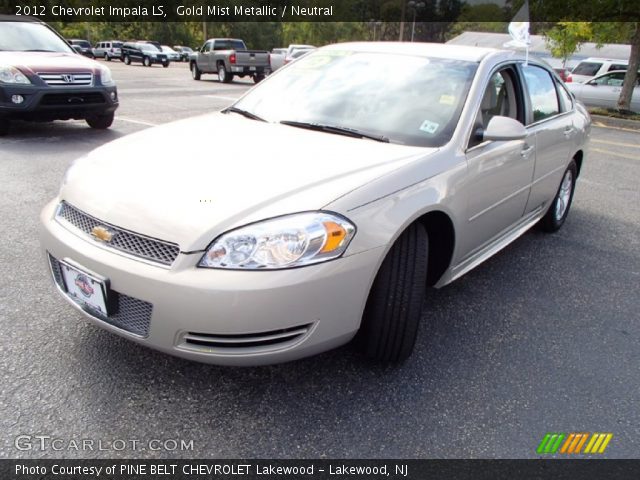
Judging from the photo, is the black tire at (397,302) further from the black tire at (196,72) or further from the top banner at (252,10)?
the top banner at (252,10)

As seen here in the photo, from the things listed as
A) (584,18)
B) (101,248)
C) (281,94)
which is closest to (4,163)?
(281,94)

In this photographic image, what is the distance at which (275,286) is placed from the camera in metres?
1.91

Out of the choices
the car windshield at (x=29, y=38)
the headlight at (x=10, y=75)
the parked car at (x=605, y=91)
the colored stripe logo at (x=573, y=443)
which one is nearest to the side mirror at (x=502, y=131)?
the colored stripe logo at (x=573, y=443)

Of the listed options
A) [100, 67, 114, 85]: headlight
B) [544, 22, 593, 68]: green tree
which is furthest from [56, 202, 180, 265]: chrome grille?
[544, 22, 593, 68]: green tree

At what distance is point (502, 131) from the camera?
109 inches

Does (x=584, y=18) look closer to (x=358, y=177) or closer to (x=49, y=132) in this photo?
(x=49, y=132)

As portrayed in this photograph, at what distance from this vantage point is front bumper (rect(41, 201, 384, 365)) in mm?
1913

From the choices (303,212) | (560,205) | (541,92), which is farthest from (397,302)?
(560,205)

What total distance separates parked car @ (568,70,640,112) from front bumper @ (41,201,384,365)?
16246mm

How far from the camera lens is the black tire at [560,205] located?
451 centimetres

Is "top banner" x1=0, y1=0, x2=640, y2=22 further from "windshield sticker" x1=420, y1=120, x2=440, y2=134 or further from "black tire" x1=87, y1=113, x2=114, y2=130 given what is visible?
"windshield sticker" x1=420, y1=120, x2=440, y2=134

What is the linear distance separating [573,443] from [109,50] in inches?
1767

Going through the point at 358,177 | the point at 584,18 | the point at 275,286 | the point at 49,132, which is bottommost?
the point at 49,132

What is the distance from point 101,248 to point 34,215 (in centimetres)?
271
